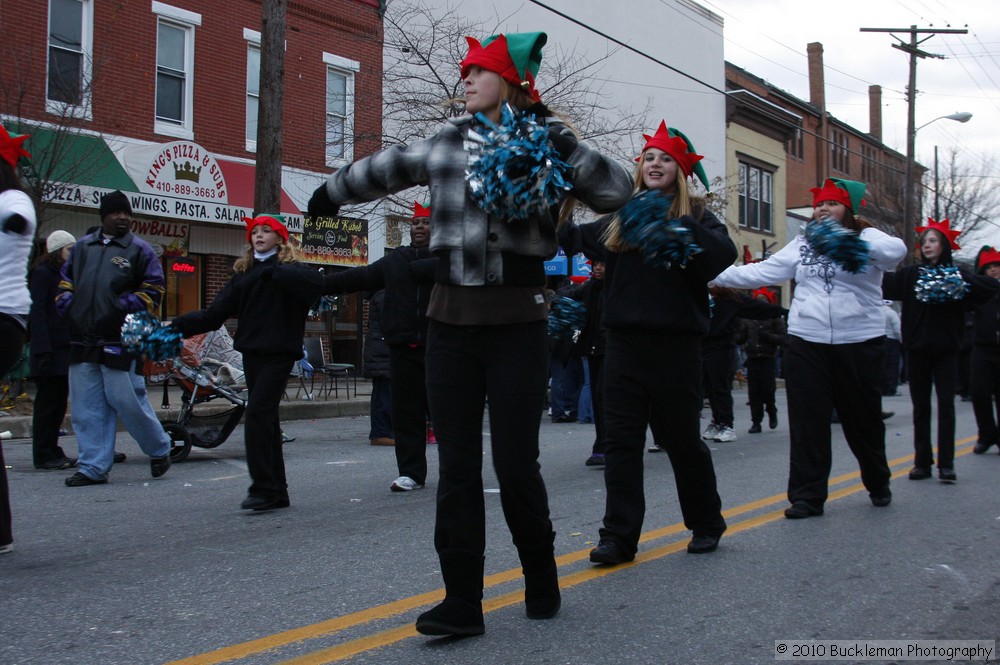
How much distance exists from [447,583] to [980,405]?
7.82 m

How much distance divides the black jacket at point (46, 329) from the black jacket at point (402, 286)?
2.75 metres

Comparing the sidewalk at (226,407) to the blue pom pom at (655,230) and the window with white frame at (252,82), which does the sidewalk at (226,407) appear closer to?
the window with white frame at (252,82)

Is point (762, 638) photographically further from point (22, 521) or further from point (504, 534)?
point (22, 521)

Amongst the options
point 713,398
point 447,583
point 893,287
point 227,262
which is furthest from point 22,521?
point 227,262

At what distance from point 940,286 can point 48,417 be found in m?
7.21

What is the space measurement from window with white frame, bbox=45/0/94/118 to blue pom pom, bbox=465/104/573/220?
42.1ft

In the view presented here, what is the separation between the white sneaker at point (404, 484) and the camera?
24.4ft

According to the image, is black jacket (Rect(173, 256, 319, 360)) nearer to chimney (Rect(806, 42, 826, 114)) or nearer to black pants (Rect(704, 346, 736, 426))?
black pants (Rect(704, 346, 736, 426))

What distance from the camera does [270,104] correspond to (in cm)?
1338

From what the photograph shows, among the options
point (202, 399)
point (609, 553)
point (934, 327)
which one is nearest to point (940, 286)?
point (934, 327)

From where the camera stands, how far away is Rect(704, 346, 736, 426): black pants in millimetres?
11312

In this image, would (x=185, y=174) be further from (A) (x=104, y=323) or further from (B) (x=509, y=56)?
(B) (x=509, y=56)

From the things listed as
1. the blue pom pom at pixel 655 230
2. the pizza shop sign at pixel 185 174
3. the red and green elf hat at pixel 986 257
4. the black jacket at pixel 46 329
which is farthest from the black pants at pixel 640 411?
the pizza shop sign at pixel 185 174

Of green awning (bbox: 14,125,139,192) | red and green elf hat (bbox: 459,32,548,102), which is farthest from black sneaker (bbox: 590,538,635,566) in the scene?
green awning (bbox: 14,125,139,192)
